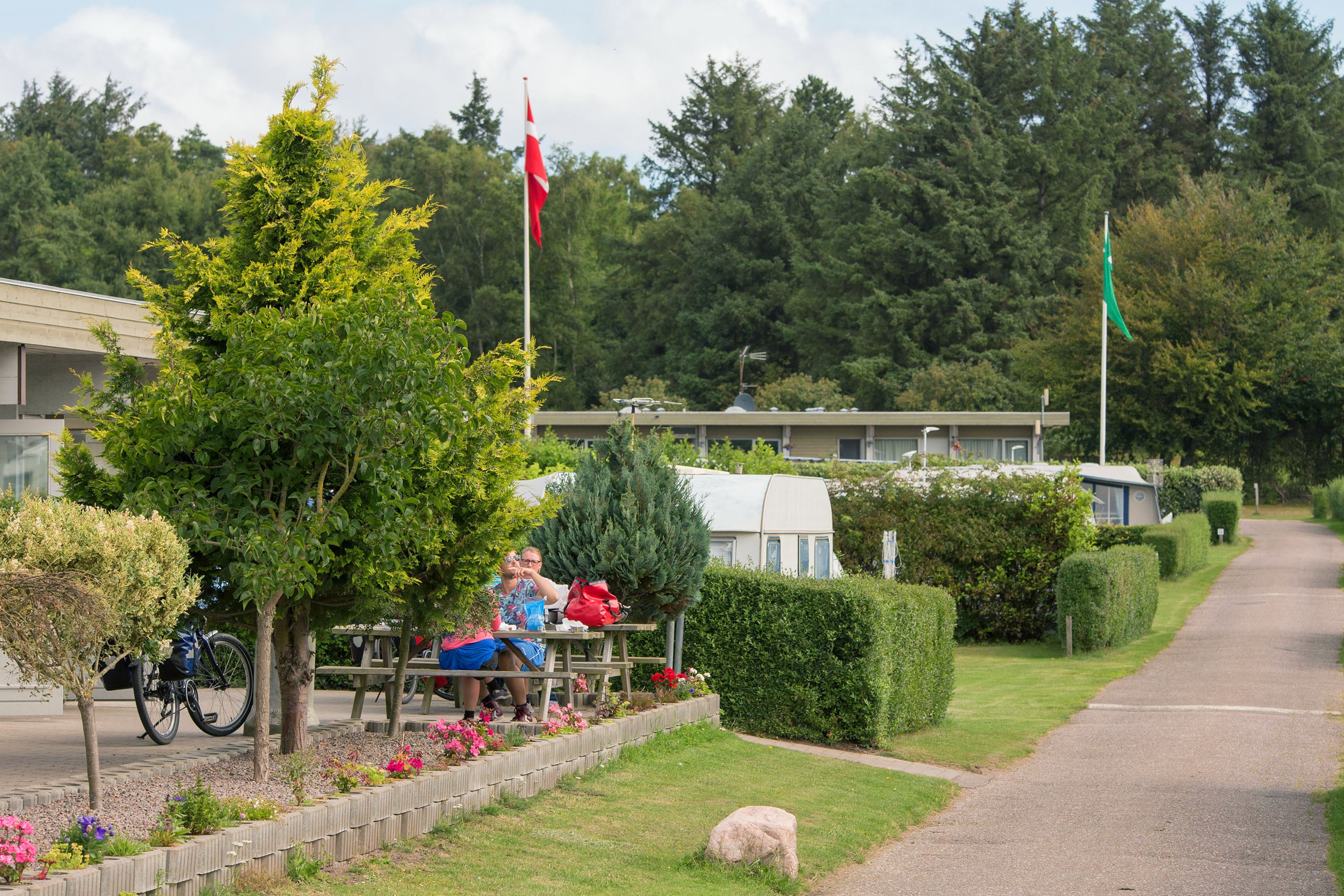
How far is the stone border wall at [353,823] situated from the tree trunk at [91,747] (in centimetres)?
54

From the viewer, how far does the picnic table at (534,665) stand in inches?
356

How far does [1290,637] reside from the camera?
22.1 metres

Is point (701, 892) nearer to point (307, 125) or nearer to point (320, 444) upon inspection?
point (320, 444)

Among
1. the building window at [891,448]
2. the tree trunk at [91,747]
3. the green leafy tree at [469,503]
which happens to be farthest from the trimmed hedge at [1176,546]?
the tree trunk at [91,747]

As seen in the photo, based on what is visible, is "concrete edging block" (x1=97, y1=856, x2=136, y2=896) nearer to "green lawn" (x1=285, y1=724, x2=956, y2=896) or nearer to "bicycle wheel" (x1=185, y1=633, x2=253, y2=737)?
"green lawn" (x1=285, y1=724, x2=956, y2=896)

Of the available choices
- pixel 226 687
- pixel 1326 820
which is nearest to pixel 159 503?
pixel 226 687

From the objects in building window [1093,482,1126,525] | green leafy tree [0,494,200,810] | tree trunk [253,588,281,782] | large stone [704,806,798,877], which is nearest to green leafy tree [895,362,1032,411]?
building window [1093,482,1126,525]

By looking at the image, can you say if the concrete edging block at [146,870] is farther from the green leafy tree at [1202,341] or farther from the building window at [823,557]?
the green leafy tree at [1202,341]

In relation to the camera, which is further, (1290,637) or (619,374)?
(619,374)

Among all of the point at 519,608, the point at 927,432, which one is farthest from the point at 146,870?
the point at 927,432

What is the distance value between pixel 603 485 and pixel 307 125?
4.81 meters

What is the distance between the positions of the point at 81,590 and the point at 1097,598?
19059 mm

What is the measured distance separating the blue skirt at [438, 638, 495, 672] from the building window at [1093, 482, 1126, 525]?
104ft

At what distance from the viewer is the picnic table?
9.05 meters
